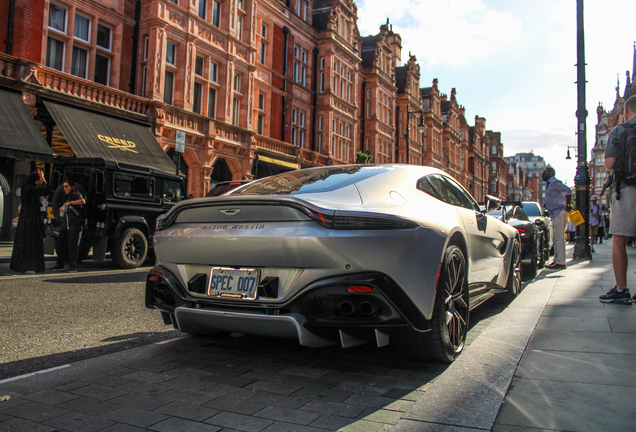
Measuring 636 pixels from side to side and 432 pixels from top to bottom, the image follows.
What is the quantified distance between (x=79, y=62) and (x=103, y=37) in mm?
1564

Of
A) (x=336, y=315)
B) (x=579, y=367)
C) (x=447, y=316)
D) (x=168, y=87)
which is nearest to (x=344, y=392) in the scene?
(x=336, y=315)

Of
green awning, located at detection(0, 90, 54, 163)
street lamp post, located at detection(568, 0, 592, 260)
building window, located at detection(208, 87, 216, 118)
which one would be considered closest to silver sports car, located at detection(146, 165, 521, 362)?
street lamp post, located at detection(568, 0, 592, 260)

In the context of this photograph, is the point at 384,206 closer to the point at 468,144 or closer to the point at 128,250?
the point at 128,250

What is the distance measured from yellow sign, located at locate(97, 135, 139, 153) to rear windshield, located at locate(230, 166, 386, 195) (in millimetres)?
12706

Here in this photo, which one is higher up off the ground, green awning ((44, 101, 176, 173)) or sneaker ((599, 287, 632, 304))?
green awning ((44, 101, 176, 173))

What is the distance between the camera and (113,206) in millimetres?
9789

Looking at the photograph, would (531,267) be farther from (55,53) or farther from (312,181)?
(55,53)

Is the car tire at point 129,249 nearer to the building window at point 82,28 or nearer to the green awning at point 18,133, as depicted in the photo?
the green awning at point 18,133

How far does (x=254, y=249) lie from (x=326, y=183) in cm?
79

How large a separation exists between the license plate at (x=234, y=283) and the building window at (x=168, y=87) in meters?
17.1

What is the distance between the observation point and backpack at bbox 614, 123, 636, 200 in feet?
16.1

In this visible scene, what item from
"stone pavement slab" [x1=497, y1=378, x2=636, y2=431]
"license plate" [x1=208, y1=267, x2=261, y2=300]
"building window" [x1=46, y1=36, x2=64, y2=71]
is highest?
"building window" [x1=46, y1=36, x2=64, y2=71]

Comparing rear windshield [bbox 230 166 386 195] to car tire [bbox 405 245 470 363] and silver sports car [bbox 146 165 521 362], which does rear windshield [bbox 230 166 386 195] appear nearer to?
silver sports car [bbox 146 165 521 362]

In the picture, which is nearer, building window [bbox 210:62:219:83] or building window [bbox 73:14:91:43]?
building window [bbox 73:14:91:43]
